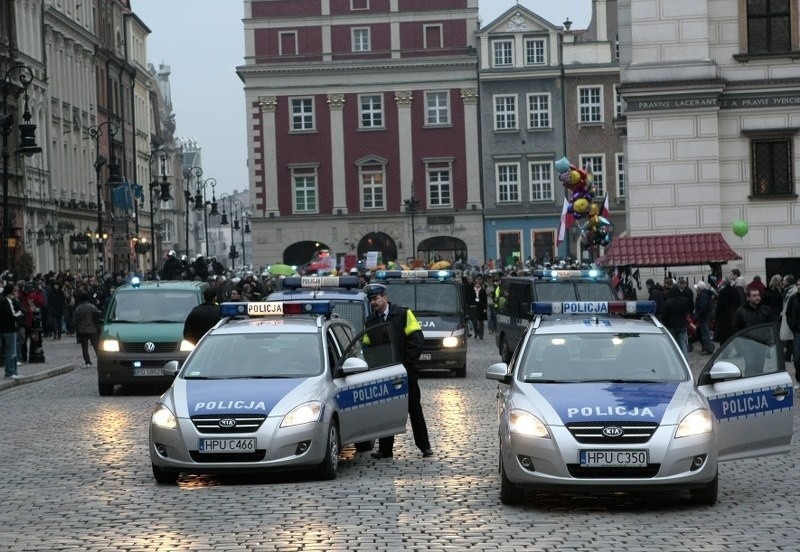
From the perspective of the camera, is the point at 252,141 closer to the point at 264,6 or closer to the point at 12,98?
the point at 264,6

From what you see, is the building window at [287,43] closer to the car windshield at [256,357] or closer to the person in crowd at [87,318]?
the person in crowd at [87,318]

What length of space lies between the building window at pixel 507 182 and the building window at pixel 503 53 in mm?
5619

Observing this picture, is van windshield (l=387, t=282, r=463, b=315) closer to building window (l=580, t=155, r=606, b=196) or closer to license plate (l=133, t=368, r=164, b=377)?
license plate (l=133, t=368, r=164, b=377)

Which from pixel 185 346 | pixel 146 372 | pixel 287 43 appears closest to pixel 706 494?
pixel 185 346

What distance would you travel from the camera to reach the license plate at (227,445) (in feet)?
46.3

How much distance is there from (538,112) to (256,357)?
253 feet

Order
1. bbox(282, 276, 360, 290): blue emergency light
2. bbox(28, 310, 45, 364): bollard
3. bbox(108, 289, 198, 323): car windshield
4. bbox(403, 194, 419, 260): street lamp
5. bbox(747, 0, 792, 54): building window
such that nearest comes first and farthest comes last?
1. bbox(108, 289, 198, 323): car windshield
2. bbox(282, 276, 360, 290): blue emergency light
3. bbox(28, 310, 45, 364): bollard
4. bbox(747, 0, 792, 54): building window
5. bbox(403, 194, 419, 260): street lamp

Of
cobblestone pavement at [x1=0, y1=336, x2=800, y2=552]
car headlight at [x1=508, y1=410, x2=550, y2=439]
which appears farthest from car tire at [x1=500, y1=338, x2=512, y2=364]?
car headlight at [x1=508, y1=410, x2=550, y2=439]

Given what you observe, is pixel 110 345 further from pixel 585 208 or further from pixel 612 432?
pixel 585 208

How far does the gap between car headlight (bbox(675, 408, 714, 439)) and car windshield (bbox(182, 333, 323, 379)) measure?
4206 mm

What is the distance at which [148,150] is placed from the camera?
107m

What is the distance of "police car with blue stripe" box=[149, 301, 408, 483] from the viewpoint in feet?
46.4

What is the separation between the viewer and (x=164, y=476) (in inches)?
573

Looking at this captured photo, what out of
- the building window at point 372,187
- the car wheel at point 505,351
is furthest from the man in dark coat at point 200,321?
the building window at point 372,187
